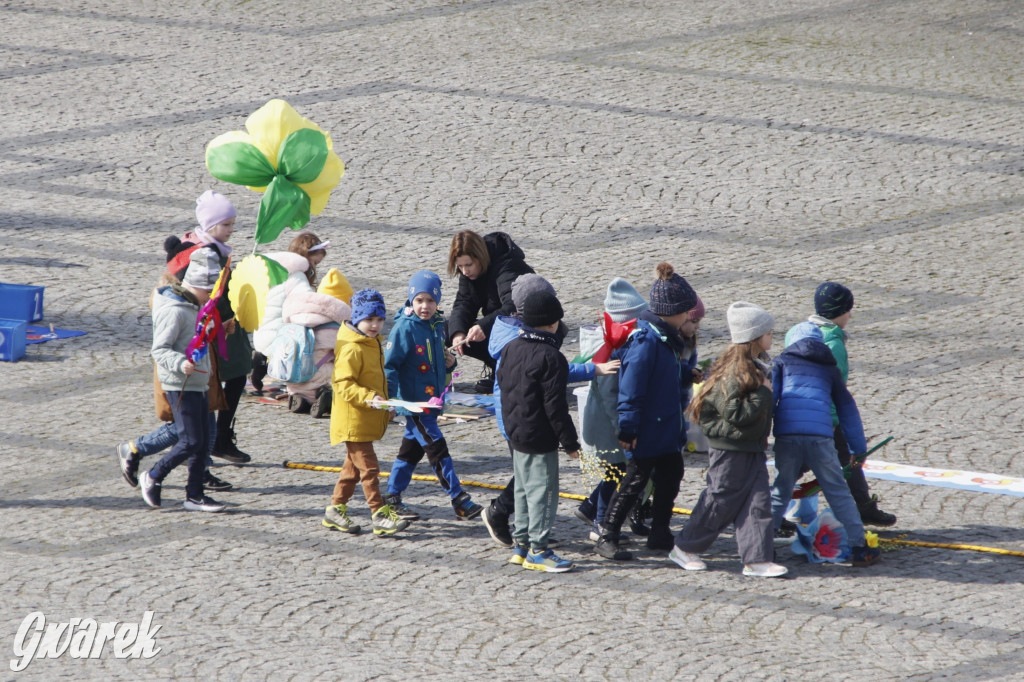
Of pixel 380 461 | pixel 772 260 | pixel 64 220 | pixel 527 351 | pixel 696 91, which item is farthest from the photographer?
pixel 696 91

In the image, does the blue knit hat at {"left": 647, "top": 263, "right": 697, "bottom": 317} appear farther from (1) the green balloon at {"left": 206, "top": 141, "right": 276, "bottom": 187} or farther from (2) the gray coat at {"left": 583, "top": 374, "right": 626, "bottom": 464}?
(1) the green balloon at {"left": 206, "top": 141, "right": 276, "bottom": 187}

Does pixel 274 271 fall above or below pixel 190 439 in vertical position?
above

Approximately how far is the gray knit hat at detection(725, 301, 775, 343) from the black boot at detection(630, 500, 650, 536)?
3.98ft

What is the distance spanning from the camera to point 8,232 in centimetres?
1274

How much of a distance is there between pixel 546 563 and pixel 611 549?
0.40 meters

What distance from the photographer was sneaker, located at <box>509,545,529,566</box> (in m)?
6.93

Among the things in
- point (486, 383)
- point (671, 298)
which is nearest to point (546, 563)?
point (671, 298)

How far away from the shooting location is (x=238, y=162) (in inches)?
326

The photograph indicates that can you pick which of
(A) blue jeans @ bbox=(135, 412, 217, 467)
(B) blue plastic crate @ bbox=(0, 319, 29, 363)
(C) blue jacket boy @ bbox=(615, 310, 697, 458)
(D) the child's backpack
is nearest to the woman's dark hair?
(D) the child's backpack

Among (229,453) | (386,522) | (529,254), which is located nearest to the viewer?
(386,522)

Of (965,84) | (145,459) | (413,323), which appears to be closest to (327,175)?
(413,323)

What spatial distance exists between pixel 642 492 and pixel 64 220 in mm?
8244

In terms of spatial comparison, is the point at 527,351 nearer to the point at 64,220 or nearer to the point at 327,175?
the point at 327,175

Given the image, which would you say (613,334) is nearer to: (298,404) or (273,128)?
(273,128)
